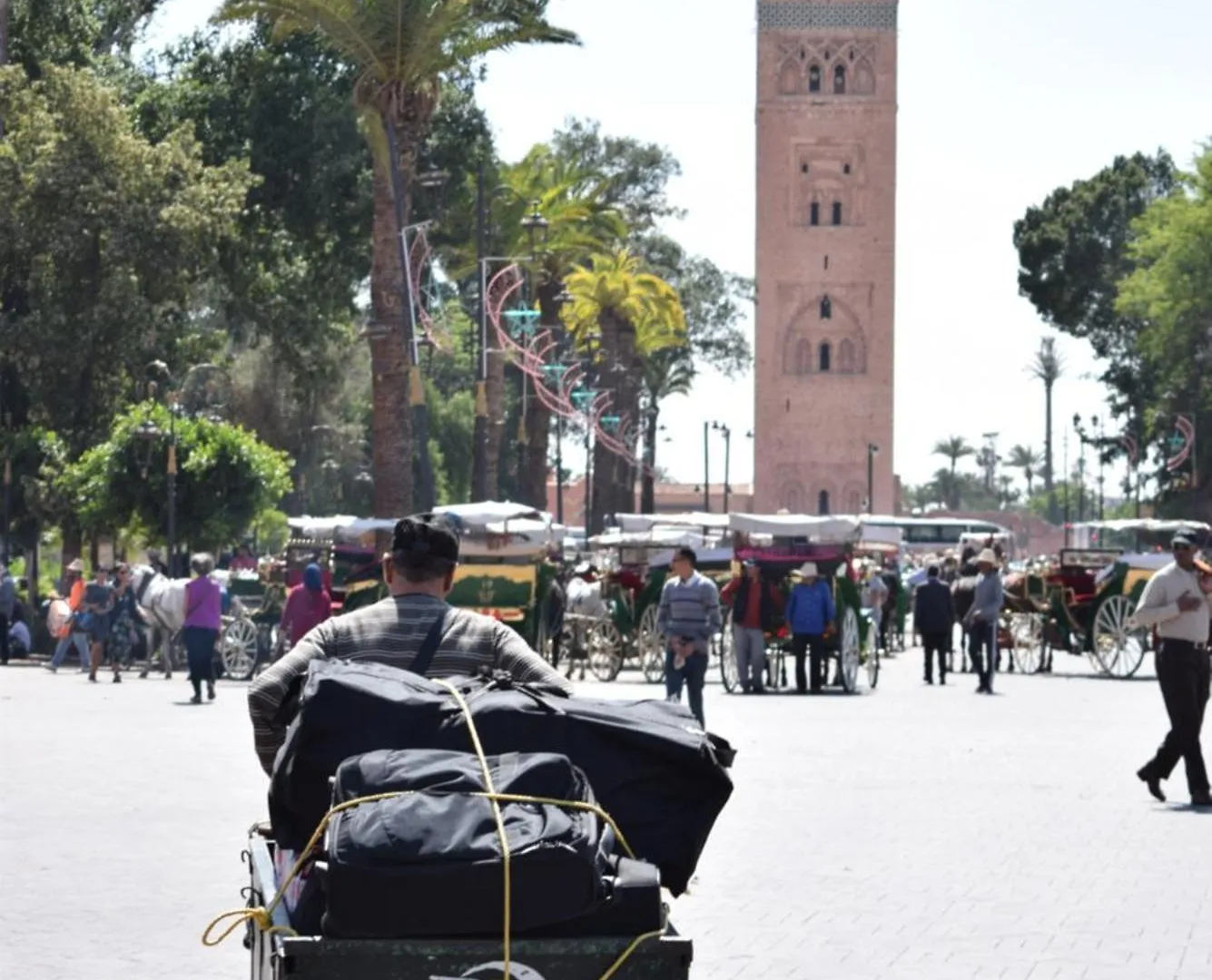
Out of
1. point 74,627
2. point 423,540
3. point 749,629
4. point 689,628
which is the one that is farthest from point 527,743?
point 74,627

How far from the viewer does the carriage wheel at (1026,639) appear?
37.2m

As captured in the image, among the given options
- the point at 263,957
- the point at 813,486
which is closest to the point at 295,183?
the point at 263,957

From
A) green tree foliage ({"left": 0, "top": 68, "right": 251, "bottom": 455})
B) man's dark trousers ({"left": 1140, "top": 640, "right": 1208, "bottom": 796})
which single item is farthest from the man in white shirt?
green tree foliage ({"left": 0, "top": 68, "right": 251, "bottom": 455})

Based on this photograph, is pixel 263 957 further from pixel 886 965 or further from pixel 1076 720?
pixel 1076 720

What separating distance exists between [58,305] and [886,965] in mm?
36697

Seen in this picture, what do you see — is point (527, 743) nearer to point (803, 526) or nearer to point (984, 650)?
point (984, 650)

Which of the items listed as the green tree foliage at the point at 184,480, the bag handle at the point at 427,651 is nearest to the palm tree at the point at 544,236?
Answer: the green tree foliage at the point at 184,480

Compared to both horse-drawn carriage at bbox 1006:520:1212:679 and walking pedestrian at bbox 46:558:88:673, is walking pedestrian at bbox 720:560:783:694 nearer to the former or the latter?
horse-drawn carriage at bbox 1006:520:1212:679

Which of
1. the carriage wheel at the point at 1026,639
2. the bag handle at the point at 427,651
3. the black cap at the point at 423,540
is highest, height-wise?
the black cap at the point at 423,540

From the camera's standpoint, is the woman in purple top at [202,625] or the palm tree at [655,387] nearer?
the woman in purple top at [202,625]

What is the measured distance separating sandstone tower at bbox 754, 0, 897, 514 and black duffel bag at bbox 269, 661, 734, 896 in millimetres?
114656

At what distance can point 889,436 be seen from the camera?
122m

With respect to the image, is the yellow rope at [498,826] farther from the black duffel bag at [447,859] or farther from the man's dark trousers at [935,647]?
the man's dark trousers at [935,647]

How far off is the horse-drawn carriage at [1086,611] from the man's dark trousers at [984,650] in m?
2.83
